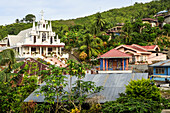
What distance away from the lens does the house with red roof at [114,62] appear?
28.5 m

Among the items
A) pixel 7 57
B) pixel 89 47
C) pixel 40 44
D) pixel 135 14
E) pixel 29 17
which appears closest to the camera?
pixel 7 57

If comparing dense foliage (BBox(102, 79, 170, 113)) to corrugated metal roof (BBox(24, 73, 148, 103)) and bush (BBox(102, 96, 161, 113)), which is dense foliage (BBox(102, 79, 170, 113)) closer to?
A: bush (BBox(102, 96, 161, 113))

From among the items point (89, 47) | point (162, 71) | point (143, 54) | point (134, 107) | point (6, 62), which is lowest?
point (134, 107)

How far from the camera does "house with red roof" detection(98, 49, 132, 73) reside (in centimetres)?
2853

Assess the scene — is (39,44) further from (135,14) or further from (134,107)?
(135,14)

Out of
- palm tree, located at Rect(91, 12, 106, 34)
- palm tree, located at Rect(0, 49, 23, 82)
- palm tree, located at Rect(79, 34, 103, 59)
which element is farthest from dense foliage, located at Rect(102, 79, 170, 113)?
palm tree, located at Rect(91, 12, 106, 34)

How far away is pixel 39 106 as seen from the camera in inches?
558

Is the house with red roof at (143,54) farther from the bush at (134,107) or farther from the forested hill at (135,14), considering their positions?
the forested hill at (135,14)

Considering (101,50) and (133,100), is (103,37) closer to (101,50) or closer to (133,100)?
(101,50)

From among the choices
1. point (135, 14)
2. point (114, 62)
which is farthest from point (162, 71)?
point (135, 14)

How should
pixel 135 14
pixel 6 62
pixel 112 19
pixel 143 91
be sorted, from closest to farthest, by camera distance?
pixel 143 91 → pixel 6 62 → pixel 135 14 → pixel 112 19

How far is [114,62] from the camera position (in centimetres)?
2933

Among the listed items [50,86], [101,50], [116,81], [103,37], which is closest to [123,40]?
[103,37]

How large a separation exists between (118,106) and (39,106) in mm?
5624
